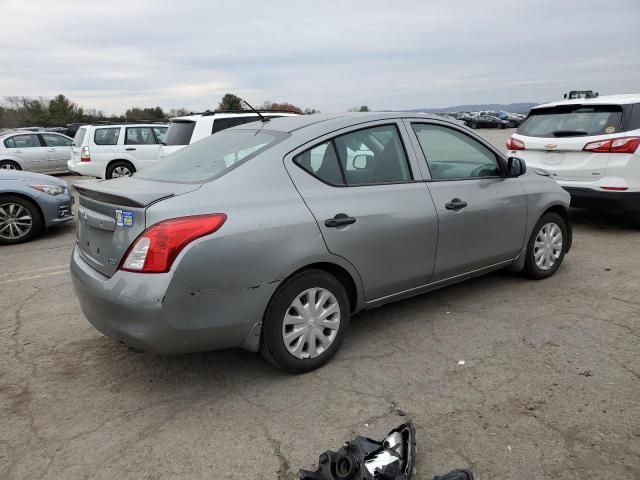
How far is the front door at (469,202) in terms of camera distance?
383 centimetres

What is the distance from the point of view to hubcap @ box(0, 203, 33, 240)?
7105 mm

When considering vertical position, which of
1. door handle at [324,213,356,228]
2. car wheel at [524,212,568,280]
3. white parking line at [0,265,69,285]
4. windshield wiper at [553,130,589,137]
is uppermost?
windshield wiper at [553,130,589,137]

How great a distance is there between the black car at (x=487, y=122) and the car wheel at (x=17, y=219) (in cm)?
4477

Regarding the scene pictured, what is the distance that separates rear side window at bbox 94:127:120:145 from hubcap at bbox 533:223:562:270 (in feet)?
36.4

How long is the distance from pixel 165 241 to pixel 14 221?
5683 millimetres

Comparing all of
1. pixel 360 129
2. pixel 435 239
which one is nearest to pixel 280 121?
pixel 360 129

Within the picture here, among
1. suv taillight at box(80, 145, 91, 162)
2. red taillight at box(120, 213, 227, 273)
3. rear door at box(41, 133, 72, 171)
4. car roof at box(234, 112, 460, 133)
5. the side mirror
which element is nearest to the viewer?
red taillight at box(120, 213, 227, 273)

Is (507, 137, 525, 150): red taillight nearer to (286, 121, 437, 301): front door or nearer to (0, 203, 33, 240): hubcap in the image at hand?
(286, 121, 437, 301): front door

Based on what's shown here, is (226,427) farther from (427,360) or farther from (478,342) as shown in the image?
(478,342)

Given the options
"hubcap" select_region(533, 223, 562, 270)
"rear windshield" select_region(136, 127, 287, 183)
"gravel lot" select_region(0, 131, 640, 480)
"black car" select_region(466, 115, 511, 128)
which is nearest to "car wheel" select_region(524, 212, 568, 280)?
"hubcap" select_region(533, 223, 562, 270)

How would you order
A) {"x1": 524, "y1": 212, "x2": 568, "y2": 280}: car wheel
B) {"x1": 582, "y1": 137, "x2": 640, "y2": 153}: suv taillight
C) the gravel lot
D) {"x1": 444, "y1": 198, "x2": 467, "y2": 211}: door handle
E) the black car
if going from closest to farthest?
the gravel lot
{"x1": 444, "y1": 198, "x2": 467, "y2": 211}: door handle
{"x1": 524, "y1": 212, "x2": 568, "y2": 280}: car wheel
{"x1": 582, "y1": 137, "x2": 640, "y2": 153}: suv taillight
the black car

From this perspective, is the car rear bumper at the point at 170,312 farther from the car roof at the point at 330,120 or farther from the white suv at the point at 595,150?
the white suv at the point at 595,150

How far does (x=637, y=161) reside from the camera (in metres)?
6.16

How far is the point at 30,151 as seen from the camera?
14805 millimetres
